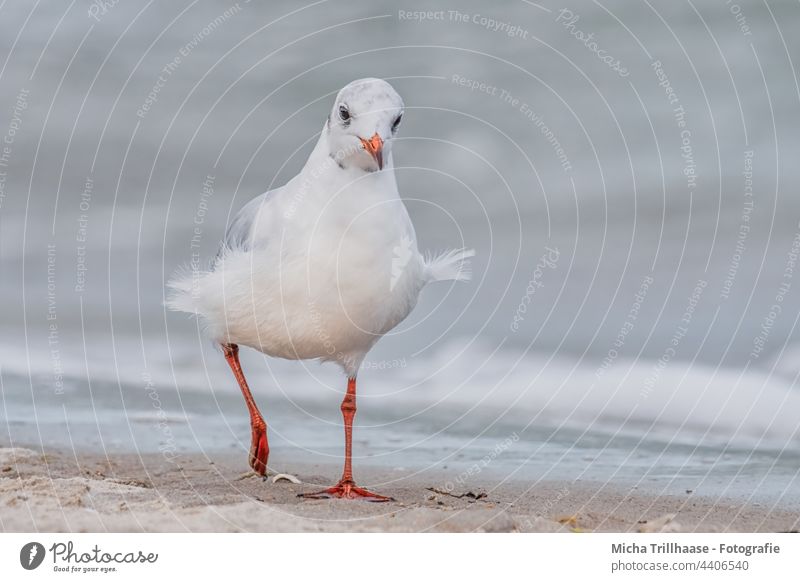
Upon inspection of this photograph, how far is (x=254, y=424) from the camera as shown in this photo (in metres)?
9.89

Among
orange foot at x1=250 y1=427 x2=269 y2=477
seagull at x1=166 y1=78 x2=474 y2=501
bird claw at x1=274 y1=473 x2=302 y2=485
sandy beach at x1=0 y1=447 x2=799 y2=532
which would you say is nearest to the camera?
sandy beach at x1=0 y1=447 x2=799 y2=532

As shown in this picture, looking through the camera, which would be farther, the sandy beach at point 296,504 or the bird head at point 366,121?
the bird head at point 366,121

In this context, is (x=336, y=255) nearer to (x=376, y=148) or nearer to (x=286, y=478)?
(x=376, y=148)

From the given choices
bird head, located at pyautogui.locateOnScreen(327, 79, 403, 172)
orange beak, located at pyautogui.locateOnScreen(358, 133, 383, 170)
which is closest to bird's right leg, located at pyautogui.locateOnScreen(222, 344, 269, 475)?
bird head, located at pyautogui.locateOnScreen(327, 79, 403, 172)

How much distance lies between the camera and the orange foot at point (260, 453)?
9.72m

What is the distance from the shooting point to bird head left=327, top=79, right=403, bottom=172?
752cm

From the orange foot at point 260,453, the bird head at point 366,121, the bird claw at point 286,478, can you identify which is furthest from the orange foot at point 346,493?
the bird head at point 366,121

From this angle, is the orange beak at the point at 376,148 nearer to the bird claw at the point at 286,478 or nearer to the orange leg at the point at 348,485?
the orange leg at the point at 348,485

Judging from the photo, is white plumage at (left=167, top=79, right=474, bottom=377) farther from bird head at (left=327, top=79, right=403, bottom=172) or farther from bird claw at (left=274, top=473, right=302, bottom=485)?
bird claw at (left=274, top=473, right=302, bottom=485)

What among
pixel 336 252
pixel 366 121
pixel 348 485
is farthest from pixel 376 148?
pixel 348 485

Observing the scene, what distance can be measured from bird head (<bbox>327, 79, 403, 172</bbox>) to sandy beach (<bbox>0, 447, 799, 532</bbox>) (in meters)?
2.65
